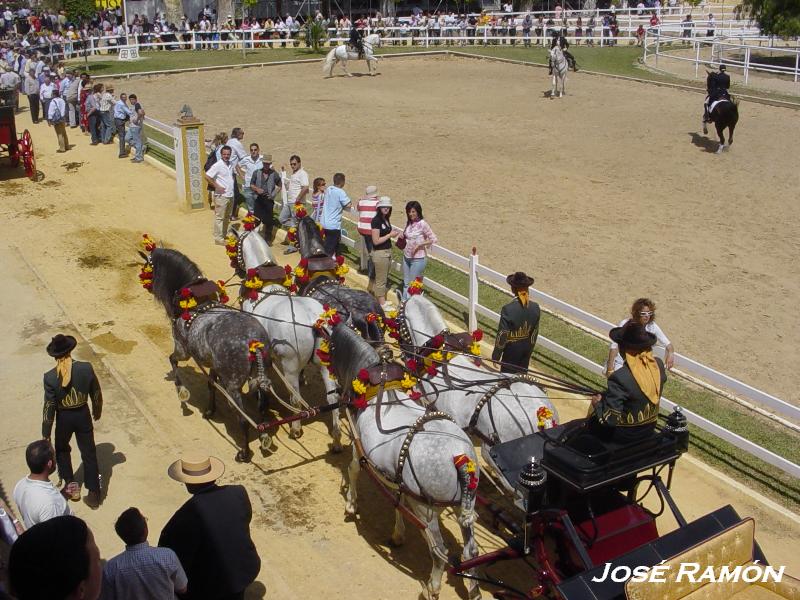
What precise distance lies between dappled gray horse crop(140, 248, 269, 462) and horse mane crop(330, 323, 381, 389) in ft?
3.40

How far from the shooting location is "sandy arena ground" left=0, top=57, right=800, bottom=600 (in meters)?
7.47

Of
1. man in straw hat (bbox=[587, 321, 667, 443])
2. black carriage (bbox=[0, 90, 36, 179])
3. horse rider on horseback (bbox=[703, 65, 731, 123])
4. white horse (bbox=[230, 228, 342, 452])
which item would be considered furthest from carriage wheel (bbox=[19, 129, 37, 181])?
man in straw hat (bbox=[587, 321, 667, 443])

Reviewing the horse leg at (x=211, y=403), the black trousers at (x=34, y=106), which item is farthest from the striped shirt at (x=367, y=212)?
the black trousers at (x=34, y=106)

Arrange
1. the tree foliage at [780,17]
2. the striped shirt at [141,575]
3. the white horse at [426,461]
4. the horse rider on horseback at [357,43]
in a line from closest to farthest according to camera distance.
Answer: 1. the striped shirt at [141,575]
2. the white horse at [426,461]
3. the horse rider on horseback at [357,43]
4. the tree foliage at [780,17]

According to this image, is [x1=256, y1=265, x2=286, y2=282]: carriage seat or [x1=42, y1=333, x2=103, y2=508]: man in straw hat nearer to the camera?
[x1=42, y1=333, x2=103, y2=508]: man in straw hat

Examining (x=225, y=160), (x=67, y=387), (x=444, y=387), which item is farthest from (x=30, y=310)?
(x=444, y=387)

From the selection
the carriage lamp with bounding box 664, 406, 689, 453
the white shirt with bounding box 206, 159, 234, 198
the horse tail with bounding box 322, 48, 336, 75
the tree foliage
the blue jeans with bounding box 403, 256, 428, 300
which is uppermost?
the tree foliage

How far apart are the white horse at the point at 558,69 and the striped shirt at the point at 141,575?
24.0 meters

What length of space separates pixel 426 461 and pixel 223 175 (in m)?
9.91

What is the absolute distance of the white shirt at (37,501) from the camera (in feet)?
20.3

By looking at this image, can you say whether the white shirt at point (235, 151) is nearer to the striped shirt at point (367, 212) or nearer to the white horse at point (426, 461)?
the striped shirt at point (367, 212)

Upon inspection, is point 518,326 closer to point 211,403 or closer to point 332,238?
point 211,403

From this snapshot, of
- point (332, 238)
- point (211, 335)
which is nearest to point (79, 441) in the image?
point (211, 335)

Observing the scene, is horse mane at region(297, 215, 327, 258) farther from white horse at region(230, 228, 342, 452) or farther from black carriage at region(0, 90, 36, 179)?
black carriage at region(0, 90, 36, 179)
